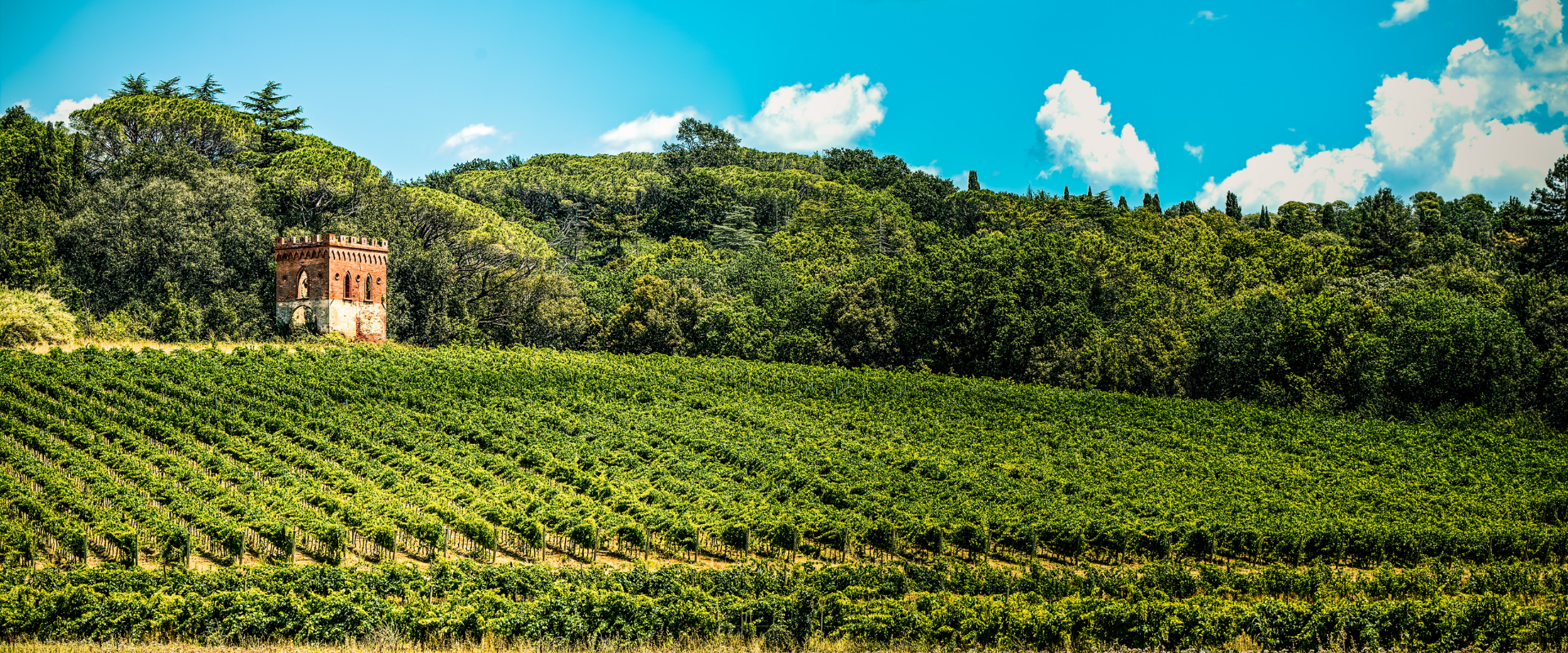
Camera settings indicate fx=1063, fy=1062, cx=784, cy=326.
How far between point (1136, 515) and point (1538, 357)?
1190 inches

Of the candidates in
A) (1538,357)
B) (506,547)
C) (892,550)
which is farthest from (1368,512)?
(506,547)

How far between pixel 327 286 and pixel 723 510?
33.5 metres

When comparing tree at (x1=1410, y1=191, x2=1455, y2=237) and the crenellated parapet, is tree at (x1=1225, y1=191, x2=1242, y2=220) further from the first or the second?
the crenellated parapet

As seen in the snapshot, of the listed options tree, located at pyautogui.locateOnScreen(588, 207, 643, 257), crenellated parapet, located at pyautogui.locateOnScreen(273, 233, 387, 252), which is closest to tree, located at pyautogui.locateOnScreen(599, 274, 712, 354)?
crenellated parapet, located at pyautogui.locateOnScreen(273, 233, 387, 252)

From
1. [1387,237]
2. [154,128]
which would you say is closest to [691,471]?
[154,128]

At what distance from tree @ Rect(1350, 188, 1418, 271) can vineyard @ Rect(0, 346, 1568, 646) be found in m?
23.0

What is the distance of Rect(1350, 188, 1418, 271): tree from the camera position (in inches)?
2692

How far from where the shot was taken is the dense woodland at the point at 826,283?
52.6m

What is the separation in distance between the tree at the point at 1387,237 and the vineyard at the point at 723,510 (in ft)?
75.5

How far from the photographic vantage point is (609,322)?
231ft

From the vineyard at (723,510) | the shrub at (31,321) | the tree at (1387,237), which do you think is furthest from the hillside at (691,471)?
the tree at (1387,237)

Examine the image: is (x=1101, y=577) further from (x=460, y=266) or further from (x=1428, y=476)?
(x=460, y=266)

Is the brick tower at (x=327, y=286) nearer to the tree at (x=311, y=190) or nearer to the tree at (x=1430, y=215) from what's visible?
the tree at (x=311, y=190)

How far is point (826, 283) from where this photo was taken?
2960 inches
